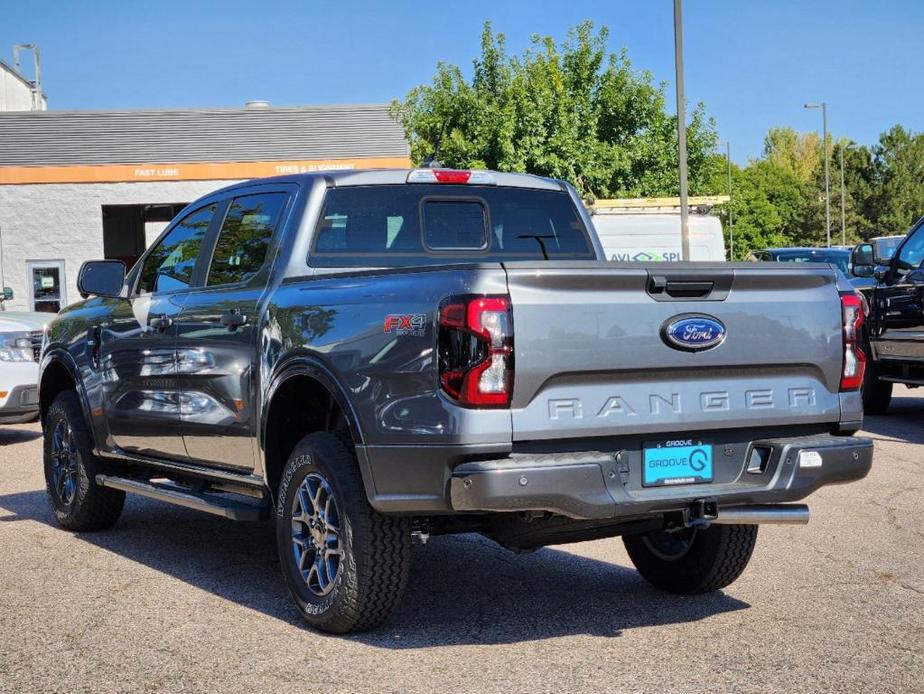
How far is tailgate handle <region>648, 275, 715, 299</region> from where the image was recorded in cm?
490

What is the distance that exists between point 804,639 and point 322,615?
191 cm

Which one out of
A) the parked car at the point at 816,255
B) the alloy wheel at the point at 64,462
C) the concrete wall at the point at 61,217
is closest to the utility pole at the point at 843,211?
the concrete wall at the point at 61,217

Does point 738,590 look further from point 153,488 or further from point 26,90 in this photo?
point 26,90

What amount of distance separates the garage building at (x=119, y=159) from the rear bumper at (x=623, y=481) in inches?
1406

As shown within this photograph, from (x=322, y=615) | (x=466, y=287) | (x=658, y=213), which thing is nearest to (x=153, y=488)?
(x=322, y=615)

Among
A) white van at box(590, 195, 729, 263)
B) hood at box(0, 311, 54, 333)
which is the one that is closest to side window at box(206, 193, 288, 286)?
hood at box(0, 311, 54, 333)

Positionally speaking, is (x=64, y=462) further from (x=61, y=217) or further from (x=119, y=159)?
(x=119, y=159)

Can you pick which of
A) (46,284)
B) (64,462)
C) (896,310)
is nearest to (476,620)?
(64,462)

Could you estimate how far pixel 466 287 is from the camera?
15.2 ft

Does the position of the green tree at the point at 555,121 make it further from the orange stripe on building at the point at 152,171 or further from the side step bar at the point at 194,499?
the side step bar at the point at 194,499

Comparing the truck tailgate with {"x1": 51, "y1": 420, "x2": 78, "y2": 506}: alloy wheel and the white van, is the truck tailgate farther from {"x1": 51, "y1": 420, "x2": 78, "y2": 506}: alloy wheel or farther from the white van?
the white van

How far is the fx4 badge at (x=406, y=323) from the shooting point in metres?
4.77

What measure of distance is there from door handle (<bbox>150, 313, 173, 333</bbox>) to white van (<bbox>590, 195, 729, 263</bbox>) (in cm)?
1559

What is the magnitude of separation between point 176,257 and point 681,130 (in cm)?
1645
